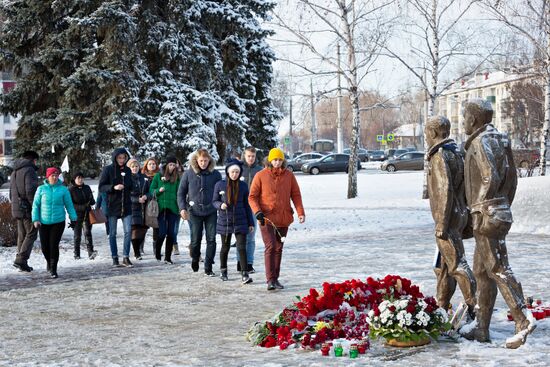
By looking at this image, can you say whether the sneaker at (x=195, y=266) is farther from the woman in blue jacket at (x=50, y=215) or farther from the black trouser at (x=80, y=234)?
the black trouser at (x=80, y=234)

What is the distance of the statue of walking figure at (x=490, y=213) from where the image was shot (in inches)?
248

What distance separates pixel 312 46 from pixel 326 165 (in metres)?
25.5

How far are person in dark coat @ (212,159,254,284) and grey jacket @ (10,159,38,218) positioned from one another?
332 centimetres

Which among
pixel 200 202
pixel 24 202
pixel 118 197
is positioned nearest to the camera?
pixel 200 202

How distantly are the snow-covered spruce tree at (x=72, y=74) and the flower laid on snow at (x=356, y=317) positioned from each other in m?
16.6

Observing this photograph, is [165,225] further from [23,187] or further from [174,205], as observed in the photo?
[23,187]

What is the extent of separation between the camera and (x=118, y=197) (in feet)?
41.2

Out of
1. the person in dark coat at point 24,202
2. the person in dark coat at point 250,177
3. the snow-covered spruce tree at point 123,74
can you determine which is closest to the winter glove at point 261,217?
the person in dark coat at point 250,177

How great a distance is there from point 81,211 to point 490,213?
30.8 ft

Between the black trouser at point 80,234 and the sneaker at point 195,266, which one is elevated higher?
the black trouser at point 80,234

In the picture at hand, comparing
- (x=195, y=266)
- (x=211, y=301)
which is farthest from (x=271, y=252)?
(x=195, y=266)

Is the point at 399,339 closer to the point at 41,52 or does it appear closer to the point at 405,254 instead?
the point at 405,254

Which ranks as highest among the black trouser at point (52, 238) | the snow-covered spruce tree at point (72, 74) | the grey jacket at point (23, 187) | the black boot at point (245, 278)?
the snow-covered spruce tree at point (72, 74)

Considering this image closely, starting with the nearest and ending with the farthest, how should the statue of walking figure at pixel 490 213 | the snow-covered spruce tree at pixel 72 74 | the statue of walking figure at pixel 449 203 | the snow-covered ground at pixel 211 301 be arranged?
1. the statue of walking figure at pixel 490 213
2. the snow-covered ground at pixel 211 301
3. the statue of walking figure at pixel 449 203
4. the snow-covered spruce tree at pixel 72 74
